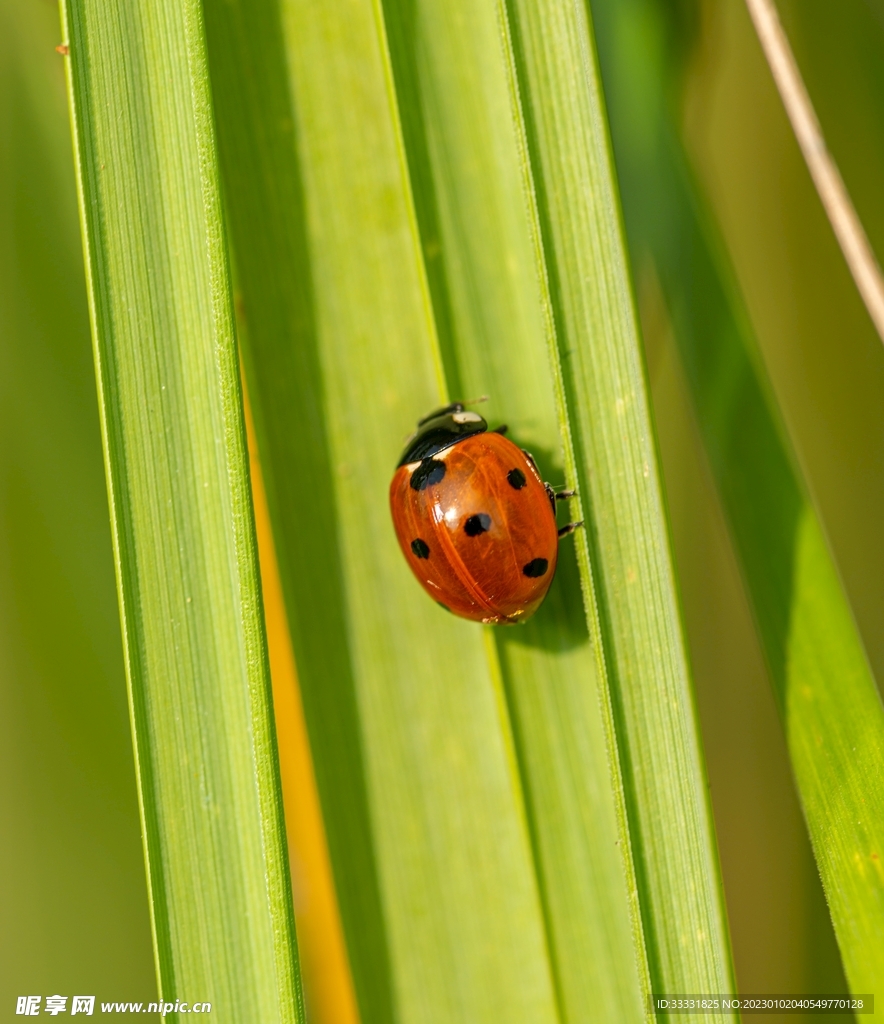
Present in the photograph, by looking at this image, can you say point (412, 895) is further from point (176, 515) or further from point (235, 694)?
point (176, 515)

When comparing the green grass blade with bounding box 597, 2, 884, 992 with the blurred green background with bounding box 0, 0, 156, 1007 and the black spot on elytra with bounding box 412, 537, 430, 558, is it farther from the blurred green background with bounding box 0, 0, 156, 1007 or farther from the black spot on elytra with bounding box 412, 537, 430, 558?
the blurred green background with bounding box 0, 0, 156, 1007

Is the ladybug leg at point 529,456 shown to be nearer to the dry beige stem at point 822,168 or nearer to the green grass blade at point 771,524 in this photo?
the green grass blade at point 771,524

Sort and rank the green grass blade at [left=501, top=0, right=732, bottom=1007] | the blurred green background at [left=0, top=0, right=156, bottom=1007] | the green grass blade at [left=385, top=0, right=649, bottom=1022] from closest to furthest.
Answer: the green grass blade at [left=501, top=0, right=732, bottom=1007]
the green grass blade at [left=385, top=0, right=649, bottom=1022]
the blurred green background at [left=0, top=0, right=156, bottom=1007]

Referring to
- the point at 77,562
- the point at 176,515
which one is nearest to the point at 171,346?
the point at 176,515

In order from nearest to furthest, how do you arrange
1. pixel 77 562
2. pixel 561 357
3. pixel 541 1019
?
1. pixel 561 357
2. pixel 541 1019
3. pixel 77 562

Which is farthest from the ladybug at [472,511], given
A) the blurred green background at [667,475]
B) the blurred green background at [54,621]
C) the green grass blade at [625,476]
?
the blurred green background at [54,621]

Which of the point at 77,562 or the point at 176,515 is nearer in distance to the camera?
the point at 176,515

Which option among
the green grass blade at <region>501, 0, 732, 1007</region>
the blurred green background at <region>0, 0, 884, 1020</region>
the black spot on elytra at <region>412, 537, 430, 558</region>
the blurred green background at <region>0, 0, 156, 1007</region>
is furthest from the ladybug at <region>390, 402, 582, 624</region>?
the blurred green background at <region>0, 0, 156, 1007</region>
